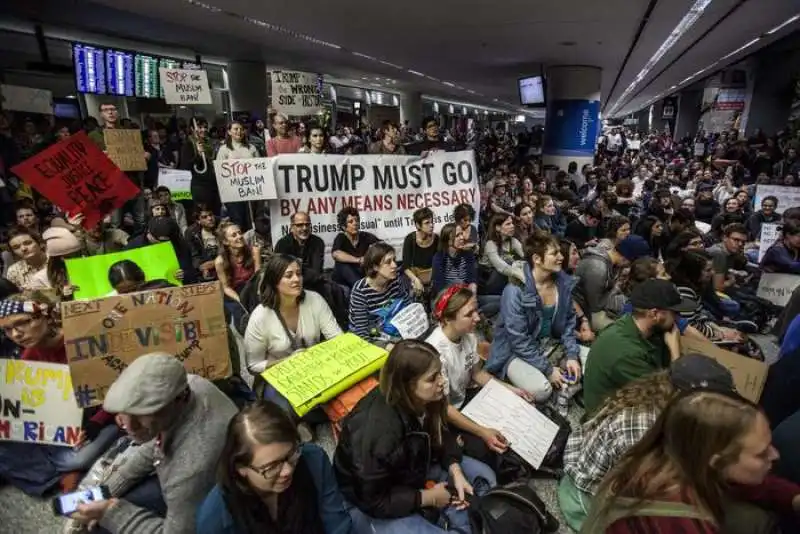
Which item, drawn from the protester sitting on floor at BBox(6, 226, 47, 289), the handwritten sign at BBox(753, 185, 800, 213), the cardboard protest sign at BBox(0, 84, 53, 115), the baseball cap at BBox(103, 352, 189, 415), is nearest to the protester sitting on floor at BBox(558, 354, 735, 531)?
the baseball cap at BBox(103, 352, 189, 415)

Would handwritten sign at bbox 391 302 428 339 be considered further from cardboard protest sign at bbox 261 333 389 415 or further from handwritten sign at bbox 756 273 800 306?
handwritten sign at bbox 756 273 800 306

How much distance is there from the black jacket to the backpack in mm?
355

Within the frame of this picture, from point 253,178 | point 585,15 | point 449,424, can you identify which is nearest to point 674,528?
point 449,424

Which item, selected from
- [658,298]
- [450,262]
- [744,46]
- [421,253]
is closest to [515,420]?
[658,298]

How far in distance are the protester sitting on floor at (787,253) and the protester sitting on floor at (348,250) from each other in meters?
4.84

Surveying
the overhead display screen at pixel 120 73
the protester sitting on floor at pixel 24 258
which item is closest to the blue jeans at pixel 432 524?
the protester sitting on floor at pixel 24 258

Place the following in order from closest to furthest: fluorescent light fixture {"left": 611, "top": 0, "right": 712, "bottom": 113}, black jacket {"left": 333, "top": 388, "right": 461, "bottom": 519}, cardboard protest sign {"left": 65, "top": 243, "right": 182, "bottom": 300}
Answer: black jacket {"left": 333, "top": 388, "right": 461, "bottom": 519}, cardboard protest sign {"left": 65, "top": 243, "right": 182, "bottom": 300}, fluorescent light fixture {"left": 611, "top": 0, "right": 712, "bottom": 113}

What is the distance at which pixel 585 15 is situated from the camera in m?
7.96

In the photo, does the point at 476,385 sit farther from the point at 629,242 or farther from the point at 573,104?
the point at 573,104

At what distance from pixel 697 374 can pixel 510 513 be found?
1188 mm

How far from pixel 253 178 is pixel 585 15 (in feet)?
20.3

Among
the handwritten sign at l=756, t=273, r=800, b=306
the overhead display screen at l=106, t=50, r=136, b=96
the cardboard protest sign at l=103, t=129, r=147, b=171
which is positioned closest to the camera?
the handwritten sign at l=756, t=273, r=800, b=306

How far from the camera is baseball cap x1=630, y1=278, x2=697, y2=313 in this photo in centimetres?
298

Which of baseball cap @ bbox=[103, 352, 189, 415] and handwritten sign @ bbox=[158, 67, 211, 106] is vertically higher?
handwritten sign @ bbox=[158, 67, 211, 106]
